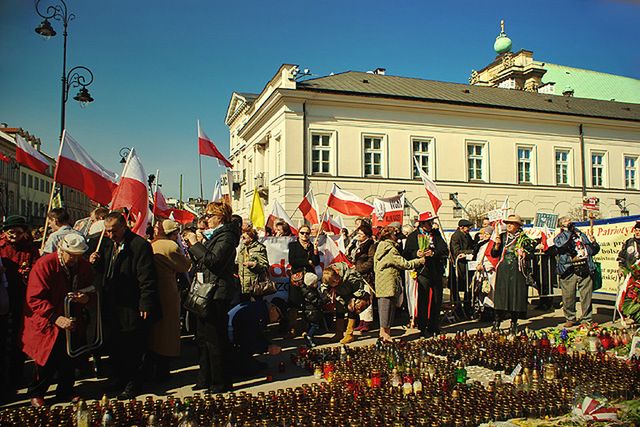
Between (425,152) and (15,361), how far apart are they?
106 ft

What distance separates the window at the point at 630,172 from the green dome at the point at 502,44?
87.8 feet

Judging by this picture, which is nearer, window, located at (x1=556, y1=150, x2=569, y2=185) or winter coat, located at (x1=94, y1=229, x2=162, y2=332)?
winter coat, located at (x1=94, y1=229, x2=162, y2=332)

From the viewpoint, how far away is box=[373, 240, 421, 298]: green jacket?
8656 millimetres

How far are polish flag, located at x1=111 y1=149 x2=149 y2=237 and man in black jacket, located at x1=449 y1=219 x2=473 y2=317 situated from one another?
7.28 metres

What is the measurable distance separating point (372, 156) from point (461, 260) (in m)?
23.5

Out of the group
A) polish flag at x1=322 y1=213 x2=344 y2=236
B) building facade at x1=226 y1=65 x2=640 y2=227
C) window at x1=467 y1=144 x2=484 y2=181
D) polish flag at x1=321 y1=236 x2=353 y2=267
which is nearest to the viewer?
polish flag at x1=321 y1=236 x2=353 y2=267

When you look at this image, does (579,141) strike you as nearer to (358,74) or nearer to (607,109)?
(607,109)

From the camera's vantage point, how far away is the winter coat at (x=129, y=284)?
19.9ft

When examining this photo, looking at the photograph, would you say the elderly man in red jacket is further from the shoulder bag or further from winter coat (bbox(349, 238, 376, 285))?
winter coat (bbox(349, 238, 376, 285))

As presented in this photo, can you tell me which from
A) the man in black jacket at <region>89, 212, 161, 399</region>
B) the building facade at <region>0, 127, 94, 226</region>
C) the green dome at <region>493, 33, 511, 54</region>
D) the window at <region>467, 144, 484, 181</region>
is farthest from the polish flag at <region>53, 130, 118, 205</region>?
the green dome at <region>493, 33, 511, 54</region>

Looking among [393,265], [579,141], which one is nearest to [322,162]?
[579,141]

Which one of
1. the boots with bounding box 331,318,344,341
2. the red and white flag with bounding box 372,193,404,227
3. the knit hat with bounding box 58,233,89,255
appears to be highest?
the red and white flag with bounding box 372,193,404,227

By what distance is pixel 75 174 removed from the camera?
7.64m

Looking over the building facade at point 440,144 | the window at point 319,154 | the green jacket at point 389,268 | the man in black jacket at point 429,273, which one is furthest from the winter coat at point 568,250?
the window at point 319,154
